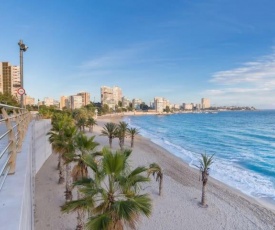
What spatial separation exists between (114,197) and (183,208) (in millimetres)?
10146

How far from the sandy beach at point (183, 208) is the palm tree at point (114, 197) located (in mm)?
6892

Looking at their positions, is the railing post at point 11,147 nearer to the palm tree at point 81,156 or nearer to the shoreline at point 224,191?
the palm tree at point 81,156

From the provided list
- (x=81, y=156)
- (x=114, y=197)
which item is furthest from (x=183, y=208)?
(x=114, y=197)

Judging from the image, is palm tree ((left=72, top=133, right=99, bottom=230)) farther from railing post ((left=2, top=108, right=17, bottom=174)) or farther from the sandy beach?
railing post ((left=2, top=108, right=17, bottom=174))

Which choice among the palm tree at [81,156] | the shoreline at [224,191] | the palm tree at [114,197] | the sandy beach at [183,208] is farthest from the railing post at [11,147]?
the shoreline at [224,191]

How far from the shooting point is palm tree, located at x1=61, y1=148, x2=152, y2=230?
631cm

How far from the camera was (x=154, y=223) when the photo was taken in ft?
44.4

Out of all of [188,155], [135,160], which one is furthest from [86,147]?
[188,155]

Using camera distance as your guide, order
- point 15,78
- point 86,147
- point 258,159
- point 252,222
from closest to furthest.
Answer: point 86,147 < point 252,222 < point 258,159 < point 15,78

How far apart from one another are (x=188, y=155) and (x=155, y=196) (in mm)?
19420

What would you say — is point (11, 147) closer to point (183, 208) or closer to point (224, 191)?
point (183, 208)

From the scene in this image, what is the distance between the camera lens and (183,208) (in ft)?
51.5

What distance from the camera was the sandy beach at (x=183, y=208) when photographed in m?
13.5

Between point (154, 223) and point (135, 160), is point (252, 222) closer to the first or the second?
point (154, 223)
